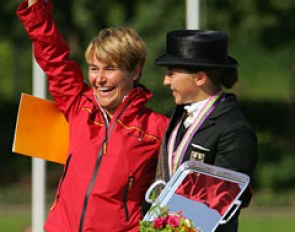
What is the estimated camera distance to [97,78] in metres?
4.90

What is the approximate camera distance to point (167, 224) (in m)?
4.18

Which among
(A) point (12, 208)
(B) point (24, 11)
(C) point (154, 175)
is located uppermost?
(B) point (24, 11)

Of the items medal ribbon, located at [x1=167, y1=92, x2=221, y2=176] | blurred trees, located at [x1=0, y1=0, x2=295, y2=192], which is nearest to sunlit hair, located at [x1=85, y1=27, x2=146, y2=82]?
medal ribbon, located at [x1=167, y1=92, x2=221, y2=176]

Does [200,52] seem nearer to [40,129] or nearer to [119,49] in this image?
[119,49]

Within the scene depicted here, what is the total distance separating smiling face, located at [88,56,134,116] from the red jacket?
4cm

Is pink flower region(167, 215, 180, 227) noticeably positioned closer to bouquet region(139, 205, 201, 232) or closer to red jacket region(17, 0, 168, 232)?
bouquet region(139, 205, 201, 232)

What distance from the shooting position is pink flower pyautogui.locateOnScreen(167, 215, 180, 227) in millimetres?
4172

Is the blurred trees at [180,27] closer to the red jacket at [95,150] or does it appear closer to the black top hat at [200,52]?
the red jacket at [95,150]

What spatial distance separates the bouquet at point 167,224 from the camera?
4164 mm

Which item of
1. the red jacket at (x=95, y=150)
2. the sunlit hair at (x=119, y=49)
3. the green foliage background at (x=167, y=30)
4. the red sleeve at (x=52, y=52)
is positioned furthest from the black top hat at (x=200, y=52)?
the green foliage background at (x=167, y=30)

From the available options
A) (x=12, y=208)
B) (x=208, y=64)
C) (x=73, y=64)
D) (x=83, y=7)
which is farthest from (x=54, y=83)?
(x=83, y=7)

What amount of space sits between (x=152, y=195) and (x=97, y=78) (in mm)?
734

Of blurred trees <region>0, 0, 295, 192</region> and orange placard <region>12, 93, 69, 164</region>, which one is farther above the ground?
orange placard <region>12, 93, 69, 164</region>

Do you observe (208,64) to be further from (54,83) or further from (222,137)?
(54,83)
